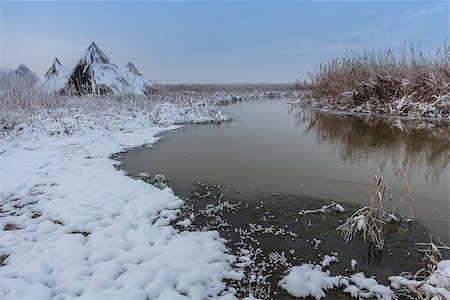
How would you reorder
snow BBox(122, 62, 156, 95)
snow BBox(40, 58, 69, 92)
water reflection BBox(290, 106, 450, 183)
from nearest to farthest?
water reflection BBox(290, 106, 450, 183) → snow BBox(40, 58, 69, 92) → snow BBox(122, 62, 156, 95)

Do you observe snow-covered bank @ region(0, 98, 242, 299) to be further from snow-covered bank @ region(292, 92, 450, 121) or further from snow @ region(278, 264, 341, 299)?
snow-covered bank @ region(292, 92, 450, 121)

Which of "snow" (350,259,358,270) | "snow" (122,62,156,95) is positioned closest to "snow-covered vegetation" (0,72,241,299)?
"snow" (350,259,358,270)

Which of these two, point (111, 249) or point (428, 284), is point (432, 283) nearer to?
point (428, 284)

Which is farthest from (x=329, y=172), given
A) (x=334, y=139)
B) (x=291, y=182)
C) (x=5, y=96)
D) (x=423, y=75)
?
(x=5, y=96)

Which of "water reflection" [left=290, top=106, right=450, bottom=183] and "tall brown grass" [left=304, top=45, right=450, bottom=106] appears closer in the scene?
"water reflection" [left=290, top=106, right=450, bottom=183]

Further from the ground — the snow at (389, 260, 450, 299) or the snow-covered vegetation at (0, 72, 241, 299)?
the snow-covered vegetation at (0, 72, 241, 299)

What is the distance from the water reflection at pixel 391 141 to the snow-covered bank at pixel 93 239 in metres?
5.09

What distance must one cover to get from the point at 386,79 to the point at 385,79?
5cm

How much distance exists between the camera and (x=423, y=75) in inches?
634

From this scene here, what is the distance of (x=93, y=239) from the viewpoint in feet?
13.1

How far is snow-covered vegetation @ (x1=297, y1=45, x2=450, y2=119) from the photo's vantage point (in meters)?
15.4

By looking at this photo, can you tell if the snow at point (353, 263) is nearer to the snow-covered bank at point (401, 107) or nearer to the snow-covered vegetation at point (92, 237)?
the snow-covered vegetation at point (92, 237)

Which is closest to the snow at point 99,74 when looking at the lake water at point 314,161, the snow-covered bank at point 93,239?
the lake water at point 314,161

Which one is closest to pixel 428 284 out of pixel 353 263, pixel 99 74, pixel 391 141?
pixel 353 263
